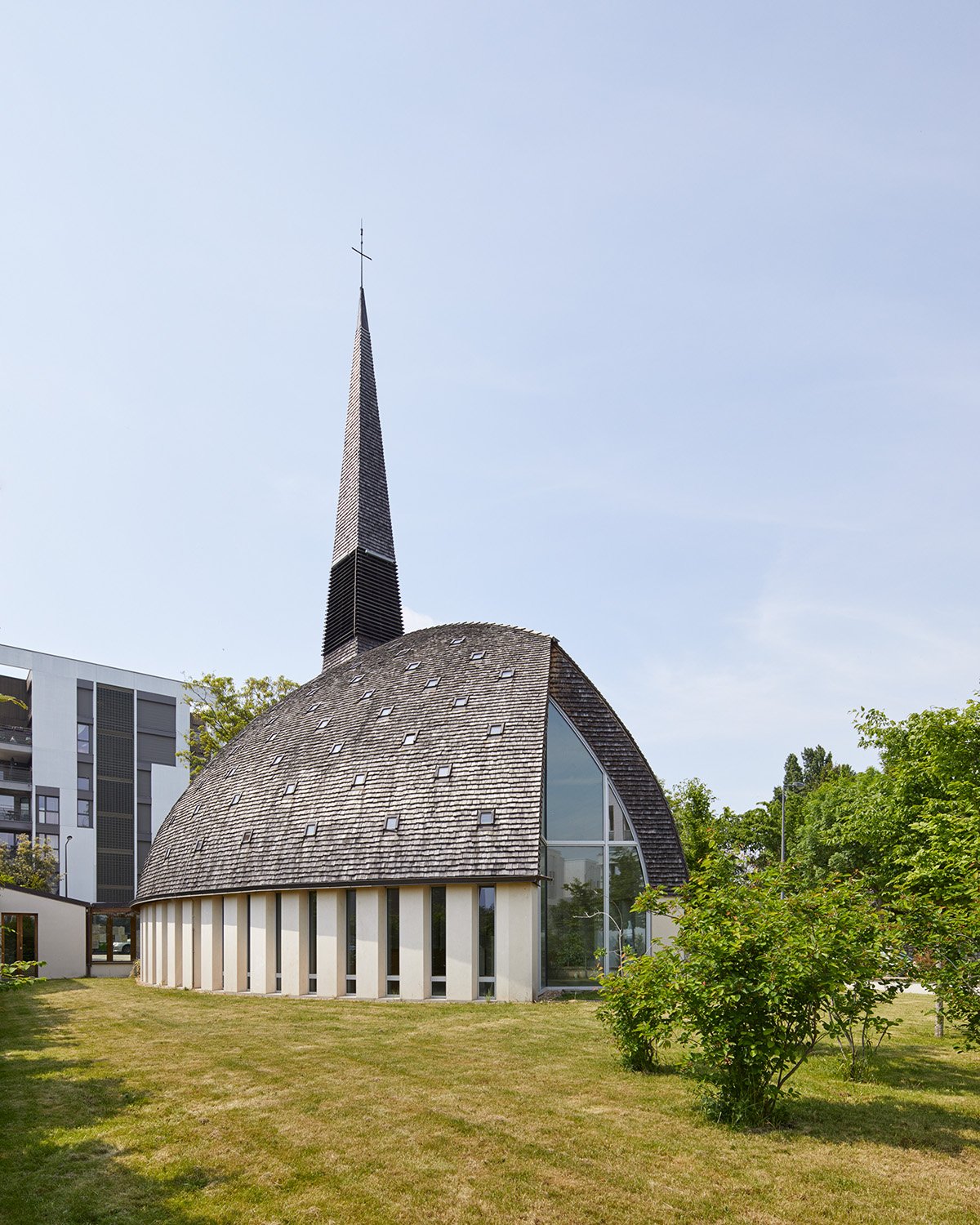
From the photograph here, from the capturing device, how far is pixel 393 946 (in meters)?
22.6

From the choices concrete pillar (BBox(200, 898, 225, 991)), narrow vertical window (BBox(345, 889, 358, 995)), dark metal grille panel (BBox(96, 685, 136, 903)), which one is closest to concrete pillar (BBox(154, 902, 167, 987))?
concrete pillar (BBox(200, 898, 225, 991))

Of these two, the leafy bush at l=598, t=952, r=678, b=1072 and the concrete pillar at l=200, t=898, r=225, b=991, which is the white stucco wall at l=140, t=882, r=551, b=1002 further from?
the leafy bush at l=598, t=952, r=678, b=1072

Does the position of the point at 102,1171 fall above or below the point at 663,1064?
above

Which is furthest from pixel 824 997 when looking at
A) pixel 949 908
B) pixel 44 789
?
pixel 44 789

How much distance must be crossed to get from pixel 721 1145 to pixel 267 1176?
14.2 feet

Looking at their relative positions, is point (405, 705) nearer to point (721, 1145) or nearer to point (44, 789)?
point (721, 1145)

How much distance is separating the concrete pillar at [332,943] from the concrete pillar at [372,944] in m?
0.71

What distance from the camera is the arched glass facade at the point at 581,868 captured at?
2283 centimetres

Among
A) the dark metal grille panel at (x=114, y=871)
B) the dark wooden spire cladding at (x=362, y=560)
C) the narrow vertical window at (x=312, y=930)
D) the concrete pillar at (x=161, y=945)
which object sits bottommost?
the dark metal grille panel at (x=114, y=871)

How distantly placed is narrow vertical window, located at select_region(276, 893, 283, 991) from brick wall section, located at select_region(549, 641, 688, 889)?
384 inches

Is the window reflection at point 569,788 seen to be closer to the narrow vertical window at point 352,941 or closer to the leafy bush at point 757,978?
the narrow vertical window at point 352,941

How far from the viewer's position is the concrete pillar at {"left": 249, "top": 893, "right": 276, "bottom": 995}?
81.7 feet

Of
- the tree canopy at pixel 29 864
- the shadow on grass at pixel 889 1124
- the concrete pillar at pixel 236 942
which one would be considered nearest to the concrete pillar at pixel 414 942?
the concrete pillar at pixel 236 942

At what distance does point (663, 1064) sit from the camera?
1262cm
